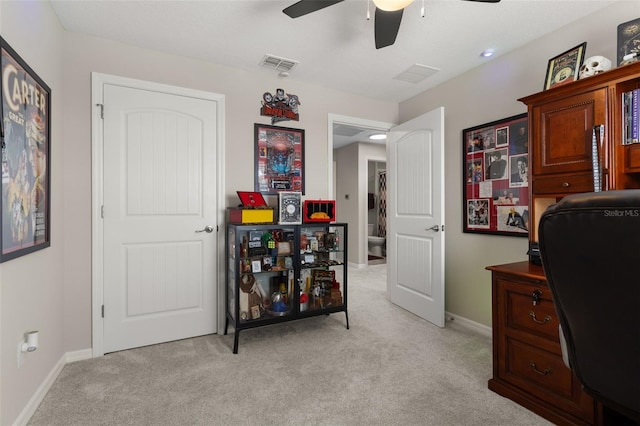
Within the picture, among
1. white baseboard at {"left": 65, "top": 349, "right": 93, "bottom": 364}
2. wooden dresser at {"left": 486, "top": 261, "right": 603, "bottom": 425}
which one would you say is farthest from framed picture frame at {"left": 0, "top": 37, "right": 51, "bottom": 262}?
wooden dresser at {"left": 486, "top": 261, "right": 603, "bottom": 425}

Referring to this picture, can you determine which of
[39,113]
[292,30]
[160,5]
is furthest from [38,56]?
[292,30]

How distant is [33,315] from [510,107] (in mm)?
3639

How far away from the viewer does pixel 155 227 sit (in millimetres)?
2607

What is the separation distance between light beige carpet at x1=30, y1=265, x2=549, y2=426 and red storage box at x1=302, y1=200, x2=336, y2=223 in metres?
1.03

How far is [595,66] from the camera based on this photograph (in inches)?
69.5

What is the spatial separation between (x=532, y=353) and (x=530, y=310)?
24 centimetres

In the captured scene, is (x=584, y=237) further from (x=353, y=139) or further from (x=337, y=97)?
(x=353, y=139)

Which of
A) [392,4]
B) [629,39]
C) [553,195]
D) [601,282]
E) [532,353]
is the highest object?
[392,4]

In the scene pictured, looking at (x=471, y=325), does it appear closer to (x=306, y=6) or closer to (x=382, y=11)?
(x=382, y=11)

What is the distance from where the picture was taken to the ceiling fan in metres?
1.58

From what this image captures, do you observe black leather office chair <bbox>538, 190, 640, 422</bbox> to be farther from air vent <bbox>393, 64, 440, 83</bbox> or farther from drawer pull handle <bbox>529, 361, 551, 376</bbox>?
air vent <bbox>393, 64, 440, 83</bbox>

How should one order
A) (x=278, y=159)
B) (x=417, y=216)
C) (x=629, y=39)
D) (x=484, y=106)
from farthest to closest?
(x=417, y=216) → (x=278, y=159) → (x=484, y=106) → (x=629, y=39)

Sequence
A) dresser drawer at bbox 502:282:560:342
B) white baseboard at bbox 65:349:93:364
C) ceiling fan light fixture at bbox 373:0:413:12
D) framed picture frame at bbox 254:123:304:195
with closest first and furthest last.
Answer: ceiling fan light fixture at bbox 373:0:413:12
dresser drawer at bbox 502:282:560:342
white baseboard at bbox 65:349:93:364
framed picture frame at bbox 254:123:304:195

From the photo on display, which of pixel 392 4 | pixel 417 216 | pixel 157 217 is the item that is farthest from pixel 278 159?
pixel 392 4
